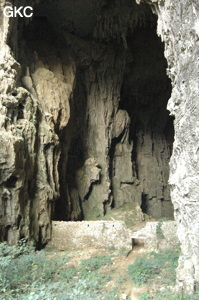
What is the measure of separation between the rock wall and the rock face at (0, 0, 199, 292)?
27 mm

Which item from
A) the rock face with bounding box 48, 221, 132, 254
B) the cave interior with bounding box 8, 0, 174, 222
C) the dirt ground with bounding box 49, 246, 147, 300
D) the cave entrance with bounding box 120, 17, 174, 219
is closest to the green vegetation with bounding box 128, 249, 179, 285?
the dirt ground with bounding box 49, 246, 147, 300

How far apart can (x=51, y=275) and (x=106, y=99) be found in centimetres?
1317

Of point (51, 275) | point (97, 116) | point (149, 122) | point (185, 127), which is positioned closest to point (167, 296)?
point (51, 275)

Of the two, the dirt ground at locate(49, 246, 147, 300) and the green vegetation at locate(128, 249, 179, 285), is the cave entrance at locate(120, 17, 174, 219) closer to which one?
the dirt ground at locate(49, 246, 147, 300)

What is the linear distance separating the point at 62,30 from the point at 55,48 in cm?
161

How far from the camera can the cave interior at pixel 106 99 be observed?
15.8 m

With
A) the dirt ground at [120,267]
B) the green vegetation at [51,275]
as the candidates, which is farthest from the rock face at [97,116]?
the green vegetation at [51,275]

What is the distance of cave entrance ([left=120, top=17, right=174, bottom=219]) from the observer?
64.2ft

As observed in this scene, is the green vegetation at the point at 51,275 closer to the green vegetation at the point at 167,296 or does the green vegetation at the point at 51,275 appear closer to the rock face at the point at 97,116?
the green vegetation at the point at 167,296

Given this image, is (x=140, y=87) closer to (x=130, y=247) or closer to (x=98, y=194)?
(x=98, y=194)

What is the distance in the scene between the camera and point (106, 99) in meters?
19.0

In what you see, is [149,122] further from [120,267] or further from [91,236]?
[120,267]

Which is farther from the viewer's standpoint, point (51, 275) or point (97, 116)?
point (97, 116)

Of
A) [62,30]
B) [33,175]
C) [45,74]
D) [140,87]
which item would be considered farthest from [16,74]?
[140,87]
